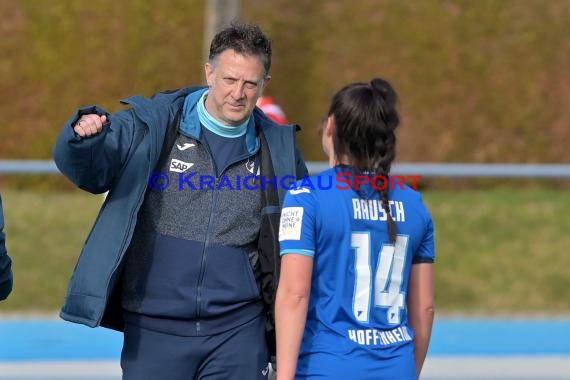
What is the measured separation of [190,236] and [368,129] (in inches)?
33.0

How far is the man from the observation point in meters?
3.78

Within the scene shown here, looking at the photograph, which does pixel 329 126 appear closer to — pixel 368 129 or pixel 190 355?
pixel 368 129

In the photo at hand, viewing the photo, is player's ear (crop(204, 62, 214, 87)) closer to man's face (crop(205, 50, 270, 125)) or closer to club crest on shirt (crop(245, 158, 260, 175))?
man's face (crop(205, 50, 270, 125))

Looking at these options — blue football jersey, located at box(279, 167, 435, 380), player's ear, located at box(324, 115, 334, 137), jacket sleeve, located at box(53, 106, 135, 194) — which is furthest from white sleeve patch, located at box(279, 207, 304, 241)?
jacket sleeve, located at box(53, 106, 135, 194)

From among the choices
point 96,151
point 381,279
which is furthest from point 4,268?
point 381,279

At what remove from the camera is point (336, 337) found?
332cm

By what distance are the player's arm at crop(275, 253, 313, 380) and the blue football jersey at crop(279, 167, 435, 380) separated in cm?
4

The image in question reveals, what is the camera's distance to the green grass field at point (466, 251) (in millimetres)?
9008

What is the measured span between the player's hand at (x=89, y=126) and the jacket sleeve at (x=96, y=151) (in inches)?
0.5

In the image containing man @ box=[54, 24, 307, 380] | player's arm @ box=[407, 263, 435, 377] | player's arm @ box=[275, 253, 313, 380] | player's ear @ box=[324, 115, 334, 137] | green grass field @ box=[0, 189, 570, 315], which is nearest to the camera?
player's arm @ box=[275, 253, 313, 380]

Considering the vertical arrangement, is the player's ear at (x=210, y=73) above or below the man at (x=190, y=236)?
above

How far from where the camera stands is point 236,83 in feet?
12.5

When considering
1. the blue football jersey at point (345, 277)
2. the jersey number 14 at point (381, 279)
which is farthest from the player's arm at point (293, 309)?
the jersey number 14 at point (381, 279)

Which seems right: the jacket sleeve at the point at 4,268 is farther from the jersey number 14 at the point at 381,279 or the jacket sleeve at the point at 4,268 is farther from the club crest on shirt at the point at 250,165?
the jersey number 14 at the point at 381,279
